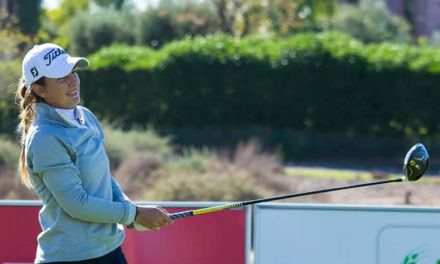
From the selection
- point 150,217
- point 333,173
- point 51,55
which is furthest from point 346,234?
point 333,173

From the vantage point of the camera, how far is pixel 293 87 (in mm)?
16203

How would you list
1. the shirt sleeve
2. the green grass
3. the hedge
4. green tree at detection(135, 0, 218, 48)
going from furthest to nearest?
1. green tree at detection(135, 0, 218, 48)
2. the hedge
3. the green grass
4. the shirt sleeve

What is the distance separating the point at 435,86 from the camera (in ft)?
51.4

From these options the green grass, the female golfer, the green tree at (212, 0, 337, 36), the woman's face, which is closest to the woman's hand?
the female golfer

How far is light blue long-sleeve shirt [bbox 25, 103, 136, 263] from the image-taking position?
2.46 metres

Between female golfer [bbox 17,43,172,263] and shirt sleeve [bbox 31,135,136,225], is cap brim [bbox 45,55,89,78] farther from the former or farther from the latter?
shirt sleeve [bbox 31,135,136,225]

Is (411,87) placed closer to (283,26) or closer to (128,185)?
(128,185)

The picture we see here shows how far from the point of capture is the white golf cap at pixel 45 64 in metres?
2.54

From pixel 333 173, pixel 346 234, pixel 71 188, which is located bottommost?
pixel 346 234

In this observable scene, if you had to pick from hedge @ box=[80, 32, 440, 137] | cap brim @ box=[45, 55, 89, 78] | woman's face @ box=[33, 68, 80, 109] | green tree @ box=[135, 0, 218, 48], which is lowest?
woman's face @ box=[33, 68, 80, 109]

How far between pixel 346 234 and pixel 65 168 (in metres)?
1.93

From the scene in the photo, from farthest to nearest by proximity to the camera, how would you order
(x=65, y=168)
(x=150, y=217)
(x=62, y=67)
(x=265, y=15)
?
1. (x=265, y=15)
2. (x=150, y=217)
3. (x=62, y=67)
4. (x=65, y=168)

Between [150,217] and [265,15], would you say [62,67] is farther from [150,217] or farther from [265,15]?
[265,15]

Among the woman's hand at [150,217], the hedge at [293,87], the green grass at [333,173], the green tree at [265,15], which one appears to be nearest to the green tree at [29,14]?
the green tree at [265,15]
